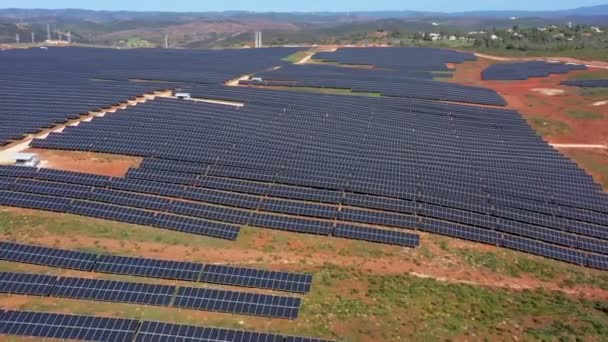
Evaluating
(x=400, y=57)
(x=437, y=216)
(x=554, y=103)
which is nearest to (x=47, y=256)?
(x=437, y=216)

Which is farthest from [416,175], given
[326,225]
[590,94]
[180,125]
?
[590,94]

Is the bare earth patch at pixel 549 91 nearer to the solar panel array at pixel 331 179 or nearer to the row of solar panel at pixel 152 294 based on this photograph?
the solar panel array at pixel 331 179

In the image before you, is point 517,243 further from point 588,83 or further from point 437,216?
→ point 588,83

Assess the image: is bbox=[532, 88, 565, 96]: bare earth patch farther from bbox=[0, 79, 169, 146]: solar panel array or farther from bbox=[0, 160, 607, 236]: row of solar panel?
bbox=[0, 79, 169, 146]: solar panel array

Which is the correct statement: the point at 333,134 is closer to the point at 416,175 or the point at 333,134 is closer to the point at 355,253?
the point at 416,175

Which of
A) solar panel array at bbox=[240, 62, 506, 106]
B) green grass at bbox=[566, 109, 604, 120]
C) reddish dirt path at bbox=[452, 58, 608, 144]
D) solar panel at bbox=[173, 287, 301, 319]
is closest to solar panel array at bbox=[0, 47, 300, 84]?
solar panel array at bbox=[240, 62, 506, 106]

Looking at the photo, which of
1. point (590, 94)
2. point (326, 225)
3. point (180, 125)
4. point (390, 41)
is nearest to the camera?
point (326, 225)
